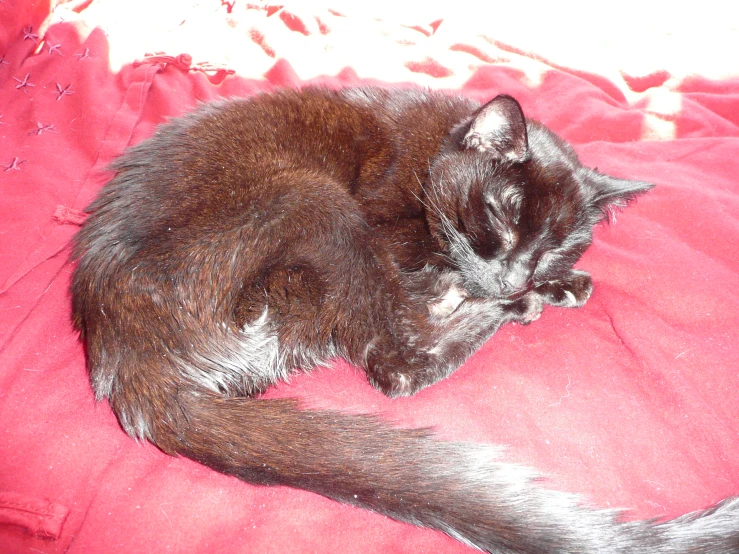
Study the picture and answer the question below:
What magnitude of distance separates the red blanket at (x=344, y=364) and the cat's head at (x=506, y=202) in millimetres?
241

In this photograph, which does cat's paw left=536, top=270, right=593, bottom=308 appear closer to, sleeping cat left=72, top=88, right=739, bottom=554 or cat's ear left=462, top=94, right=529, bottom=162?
sleeping cat left=72, top=88, right=739, bottom=554

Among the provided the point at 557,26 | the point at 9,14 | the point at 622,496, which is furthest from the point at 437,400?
the point at 9,14

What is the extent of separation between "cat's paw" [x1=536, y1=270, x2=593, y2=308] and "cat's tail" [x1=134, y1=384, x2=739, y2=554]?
79cm

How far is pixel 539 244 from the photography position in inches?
71.3

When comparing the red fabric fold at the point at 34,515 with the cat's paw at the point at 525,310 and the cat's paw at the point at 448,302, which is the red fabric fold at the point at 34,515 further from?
the cat's paw at the point at 525,310

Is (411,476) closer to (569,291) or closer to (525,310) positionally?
(525,310)

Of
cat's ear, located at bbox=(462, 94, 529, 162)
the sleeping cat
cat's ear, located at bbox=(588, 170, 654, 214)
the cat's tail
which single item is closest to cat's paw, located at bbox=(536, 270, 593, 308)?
the sleeping cat

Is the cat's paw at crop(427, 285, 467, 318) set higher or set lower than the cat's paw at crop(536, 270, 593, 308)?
lower

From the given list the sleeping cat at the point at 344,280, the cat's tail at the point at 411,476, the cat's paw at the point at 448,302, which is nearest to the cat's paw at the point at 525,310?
the sleeping cat at the point at 344,280

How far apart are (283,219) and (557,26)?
2305 millimetres

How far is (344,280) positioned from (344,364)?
302mm

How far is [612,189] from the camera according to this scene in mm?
1844


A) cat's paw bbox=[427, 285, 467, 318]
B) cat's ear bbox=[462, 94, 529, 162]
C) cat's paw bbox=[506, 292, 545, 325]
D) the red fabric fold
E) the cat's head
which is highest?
cat's ear bbox=[462, 94, 529, 162]

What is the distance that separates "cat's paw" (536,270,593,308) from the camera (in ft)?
6.31
